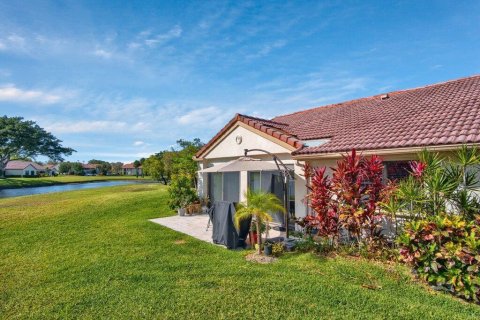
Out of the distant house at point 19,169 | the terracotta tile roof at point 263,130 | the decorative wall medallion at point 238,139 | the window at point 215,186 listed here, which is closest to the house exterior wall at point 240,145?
the decorative wall medallion at point 238,139

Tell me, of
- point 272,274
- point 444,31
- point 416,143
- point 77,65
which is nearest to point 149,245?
point 272,274

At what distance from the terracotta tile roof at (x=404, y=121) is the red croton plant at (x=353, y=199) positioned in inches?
55.0

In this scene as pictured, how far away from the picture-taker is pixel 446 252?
6.18 metres

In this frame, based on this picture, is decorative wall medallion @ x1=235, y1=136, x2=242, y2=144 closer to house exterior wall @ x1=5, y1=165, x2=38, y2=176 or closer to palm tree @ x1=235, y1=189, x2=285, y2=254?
palm tree @ x1=235, y1=189, x2=285, y2=254

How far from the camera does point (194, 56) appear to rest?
52.0 ft

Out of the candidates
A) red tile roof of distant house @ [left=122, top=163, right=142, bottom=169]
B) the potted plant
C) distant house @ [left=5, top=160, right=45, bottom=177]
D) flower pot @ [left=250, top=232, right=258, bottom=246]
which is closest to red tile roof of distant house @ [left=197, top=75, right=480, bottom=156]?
flower pot @ [left=250, top=232, right=258, bottom=246]

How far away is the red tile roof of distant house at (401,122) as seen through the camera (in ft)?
28.7

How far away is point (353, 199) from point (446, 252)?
2758 mm

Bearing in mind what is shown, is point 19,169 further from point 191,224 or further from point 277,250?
point 277,250

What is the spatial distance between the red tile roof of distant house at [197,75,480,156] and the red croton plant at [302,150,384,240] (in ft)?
4.58

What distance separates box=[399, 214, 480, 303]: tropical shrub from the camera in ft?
19.0

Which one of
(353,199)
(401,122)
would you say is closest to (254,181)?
(353,199)

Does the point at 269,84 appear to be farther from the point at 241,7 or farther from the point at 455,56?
the point at 455,56

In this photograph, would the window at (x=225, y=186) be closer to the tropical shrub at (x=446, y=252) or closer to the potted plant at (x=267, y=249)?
the potted plant at (x=267, y=249)
